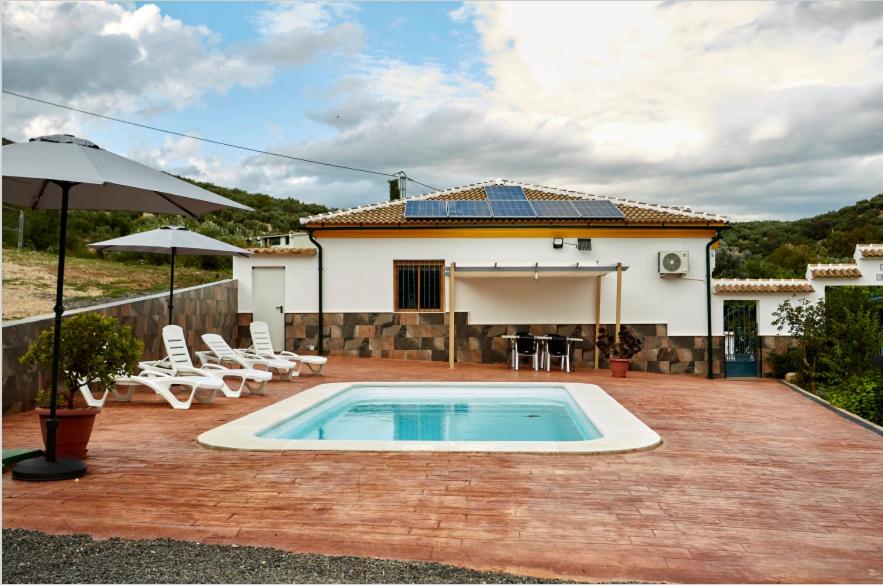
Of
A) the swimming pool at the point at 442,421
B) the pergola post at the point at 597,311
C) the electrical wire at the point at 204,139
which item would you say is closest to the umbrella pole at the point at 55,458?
the swimming pool at the point at 442,421

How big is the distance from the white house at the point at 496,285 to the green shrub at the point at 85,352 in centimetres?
1014

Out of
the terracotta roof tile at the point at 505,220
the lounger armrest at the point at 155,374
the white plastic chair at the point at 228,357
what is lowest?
the lounger armrest at the point at 155,374

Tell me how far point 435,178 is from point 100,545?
29102 millimetres

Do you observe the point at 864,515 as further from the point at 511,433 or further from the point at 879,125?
the point at 879,125

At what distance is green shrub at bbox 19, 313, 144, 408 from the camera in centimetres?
623

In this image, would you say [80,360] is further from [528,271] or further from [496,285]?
[496,285]

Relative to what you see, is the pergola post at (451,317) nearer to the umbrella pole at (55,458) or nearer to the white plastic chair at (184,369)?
the white plastic chair at (184,369)

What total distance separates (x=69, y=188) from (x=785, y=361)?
1414 cm

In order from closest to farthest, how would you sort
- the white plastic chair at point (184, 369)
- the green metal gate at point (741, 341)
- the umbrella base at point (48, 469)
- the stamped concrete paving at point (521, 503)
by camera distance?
the stamped concrete paving at point (521, 503), the umbrella base at point (48, 469), the white plastic chair at point (184, 369), the green metal gate at point (741, 341)

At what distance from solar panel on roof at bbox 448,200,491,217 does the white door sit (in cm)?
446

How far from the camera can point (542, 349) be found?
51.3 ft

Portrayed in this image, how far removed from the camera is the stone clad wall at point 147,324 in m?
8.84

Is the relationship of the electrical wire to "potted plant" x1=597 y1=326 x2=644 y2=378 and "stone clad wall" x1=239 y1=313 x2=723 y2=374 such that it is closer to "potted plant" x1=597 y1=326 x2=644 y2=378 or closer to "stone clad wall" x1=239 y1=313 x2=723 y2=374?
"stone clad wall" x1=239 y1=313 x2=723 y2=374

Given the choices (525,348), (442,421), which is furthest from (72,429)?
(525,348)
